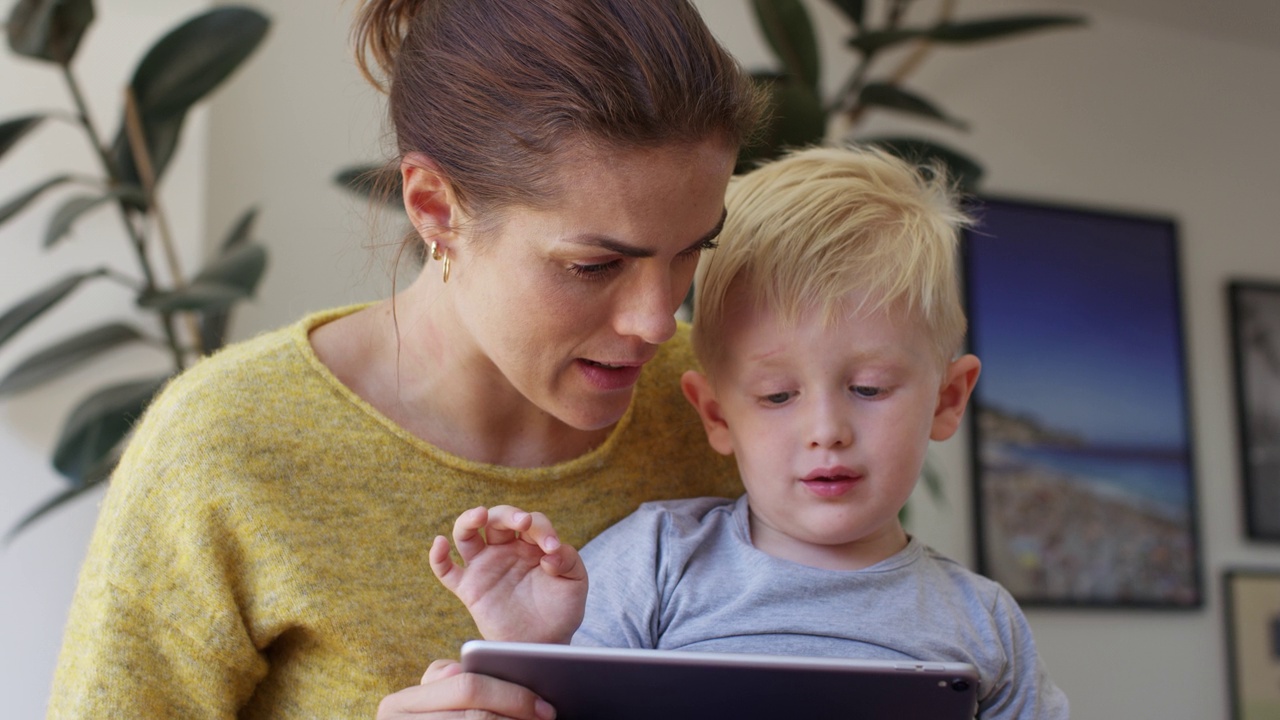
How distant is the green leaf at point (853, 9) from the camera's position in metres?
2.61

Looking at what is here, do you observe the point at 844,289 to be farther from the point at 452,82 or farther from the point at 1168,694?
the point at 1168,694

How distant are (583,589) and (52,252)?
1.75m

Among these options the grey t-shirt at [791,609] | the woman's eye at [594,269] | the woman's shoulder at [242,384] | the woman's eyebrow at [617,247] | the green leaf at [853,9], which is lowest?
the grey t-shirt at [791,609]

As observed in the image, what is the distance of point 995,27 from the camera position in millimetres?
2529

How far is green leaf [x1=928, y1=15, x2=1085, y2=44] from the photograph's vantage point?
8.19 ft

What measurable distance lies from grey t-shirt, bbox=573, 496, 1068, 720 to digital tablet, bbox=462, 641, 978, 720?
0.75ft

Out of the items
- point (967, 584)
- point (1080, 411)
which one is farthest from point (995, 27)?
point (967, 584)

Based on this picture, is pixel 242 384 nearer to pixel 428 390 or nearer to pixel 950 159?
pixel 428 390

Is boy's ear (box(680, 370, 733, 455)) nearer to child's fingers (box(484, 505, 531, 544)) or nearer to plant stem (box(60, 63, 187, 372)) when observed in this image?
child's fingers (box(484, 505, 531, 544))

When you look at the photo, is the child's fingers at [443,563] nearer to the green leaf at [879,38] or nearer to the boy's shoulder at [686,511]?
the boy's shoulder at [686,511]

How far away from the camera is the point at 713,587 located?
1.14 m

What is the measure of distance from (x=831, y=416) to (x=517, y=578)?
1.08 ft

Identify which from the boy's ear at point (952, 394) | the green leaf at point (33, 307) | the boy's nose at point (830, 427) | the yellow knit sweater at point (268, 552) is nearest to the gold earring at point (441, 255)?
the yellow knit sweater at point (268, 552)

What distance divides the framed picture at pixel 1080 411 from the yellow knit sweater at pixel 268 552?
2.35 meters
